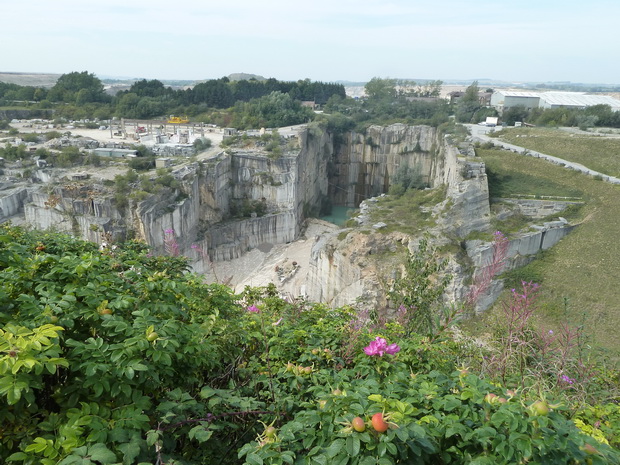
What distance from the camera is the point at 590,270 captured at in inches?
567

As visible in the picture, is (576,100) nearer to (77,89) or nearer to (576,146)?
(576,146)

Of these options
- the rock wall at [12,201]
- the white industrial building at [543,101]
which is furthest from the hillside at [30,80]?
the white industrial building at [543,101]

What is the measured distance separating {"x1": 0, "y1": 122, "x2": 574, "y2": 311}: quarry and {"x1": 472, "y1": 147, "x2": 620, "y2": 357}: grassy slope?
778 millimetres

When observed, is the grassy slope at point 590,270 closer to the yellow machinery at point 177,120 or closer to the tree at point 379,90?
the yellow machinery at point 177,120

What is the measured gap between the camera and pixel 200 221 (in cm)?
2545

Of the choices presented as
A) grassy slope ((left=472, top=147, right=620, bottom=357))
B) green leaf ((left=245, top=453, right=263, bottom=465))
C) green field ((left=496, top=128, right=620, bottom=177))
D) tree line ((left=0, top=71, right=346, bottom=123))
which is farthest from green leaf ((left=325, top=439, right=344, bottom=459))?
tree line ((left=0, top=71, right=346, bottom=123))

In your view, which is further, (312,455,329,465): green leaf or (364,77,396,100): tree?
(364,77,396,100): tree

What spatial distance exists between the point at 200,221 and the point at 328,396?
24.1m

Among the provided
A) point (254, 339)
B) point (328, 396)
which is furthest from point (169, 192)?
point (328, 396)

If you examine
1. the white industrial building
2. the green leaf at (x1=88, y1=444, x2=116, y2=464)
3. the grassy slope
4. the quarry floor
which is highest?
the white industrial building

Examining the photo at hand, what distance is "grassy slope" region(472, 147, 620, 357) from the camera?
475 inches

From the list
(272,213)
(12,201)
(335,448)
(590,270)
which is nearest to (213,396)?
(335,448)

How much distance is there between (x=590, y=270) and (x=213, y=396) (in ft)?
50.6

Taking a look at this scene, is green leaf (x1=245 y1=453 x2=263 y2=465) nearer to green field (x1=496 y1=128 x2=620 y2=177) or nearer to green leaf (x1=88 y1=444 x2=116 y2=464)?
green leaf (x1=88 y1=444 x2=116 y2=464)
